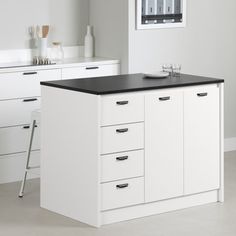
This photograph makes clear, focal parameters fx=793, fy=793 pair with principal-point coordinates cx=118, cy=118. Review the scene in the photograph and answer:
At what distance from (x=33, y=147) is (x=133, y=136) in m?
1.33

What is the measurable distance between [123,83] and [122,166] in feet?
1.88

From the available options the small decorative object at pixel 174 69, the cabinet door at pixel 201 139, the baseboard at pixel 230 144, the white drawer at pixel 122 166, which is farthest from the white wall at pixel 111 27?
the white drawer at pixel 122 166

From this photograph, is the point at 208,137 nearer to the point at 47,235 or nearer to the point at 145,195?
the point at 145,195

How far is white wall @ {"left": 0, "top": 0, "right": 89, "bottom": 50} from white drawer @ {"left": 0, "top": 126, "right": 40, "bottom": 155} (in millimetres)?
707

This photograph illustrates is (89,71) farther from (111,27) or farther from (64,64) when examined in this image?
(111,27)

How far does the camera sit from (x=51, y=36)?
21.4 feet

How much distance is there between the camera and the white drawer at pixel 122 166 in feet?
15.9

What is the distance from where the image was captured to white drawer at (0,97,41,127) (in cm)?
586

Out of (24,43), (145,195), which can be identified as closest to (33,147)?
(24,43)

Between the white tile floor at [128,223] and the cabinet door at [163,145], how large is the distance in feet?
0.58

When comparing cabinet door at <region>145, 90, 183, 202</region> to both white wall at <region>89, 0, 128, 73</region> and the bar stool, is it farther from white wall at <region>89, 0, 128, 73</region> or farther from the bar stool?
white wall at <region>89, 0, 128, 73</region>

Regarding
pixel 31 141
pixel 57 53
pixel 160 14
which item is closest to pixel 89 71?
pixel 57 53

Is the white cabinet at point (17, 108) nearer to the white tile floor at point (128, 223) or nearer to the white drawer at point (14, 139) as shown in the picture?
the white drawer at point (14, 139)

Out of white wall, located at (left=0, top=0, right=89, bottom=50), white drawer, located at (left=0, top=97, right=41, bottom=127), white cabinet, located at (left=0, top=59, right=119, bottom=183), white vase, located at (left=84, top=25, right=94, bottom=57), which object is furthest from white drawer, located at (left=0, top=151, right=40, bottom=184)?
white vase, located at (left=84, top=25, right=94, bottom=57)
